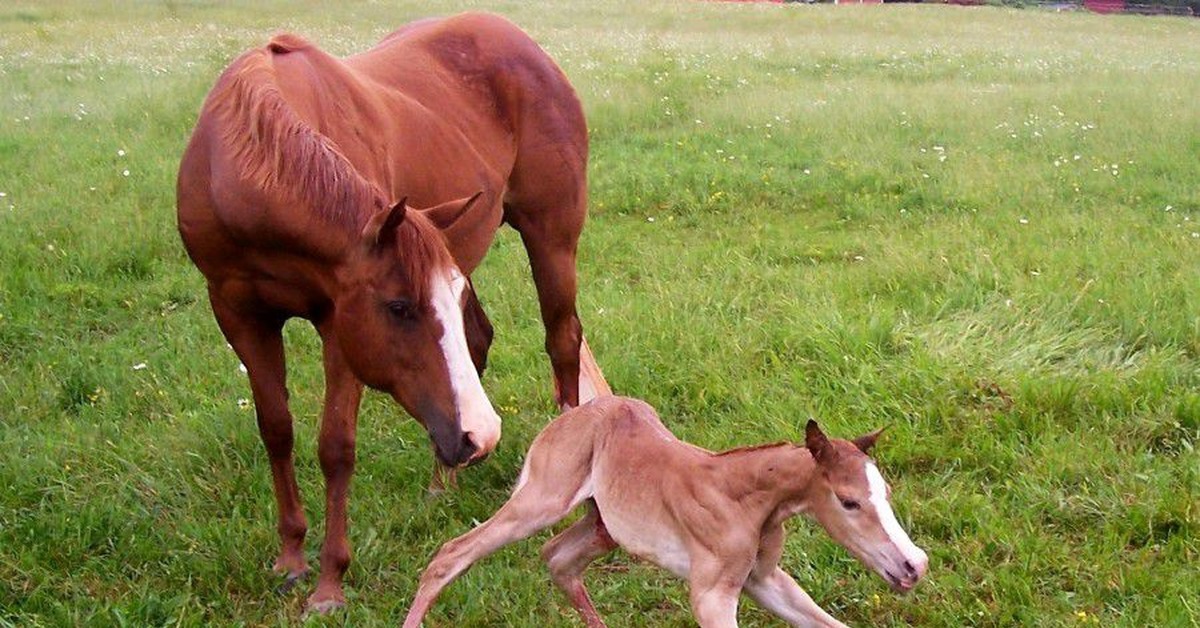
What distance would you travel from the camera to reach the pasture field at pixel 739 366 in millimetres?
3582

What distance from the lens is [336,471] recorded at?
12.0 ft

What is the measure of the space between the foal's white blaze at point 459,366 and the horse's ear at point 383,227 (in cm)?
17

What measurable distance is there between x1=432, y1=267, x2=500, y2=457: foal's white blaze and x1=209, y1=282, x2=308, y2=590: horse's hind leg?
85 centimetres

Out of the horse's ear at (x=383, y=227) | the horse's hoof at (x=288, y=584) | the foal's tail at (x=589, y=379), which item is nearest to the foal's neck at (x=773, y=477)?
the horse's ear at (x=383, y=227)

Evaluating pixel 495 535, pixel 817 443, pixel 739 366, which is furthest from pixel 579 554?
pixel 739 366

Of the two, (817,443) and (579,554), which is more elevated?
(817,443)

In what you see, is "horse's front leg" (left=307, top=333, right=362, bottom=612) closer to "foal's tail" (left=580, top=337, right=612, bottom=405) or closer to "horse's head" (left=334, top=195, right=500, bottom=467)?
"horse's head" (left=334, top=195, right=500, bottom=467)

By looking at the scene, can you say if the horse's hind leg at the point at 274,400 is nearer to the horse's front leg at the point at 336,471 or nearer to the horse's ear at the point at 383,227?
the horse's front leg at the point at 336,471

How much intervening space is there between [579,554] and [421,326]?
0.87 metres

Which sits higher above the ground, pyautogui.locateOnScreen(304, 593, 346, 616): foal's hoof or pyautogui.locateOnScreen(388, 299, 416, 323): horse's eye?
pyautogui.locateOnScreen(388, 299, 416, 323): horse's eye

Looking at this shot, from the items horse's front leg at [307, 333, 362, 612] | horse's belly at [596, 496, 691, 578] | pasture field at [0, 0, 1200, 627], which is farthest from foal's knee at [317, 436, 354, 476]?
horse's belly at [596, 496, 691, 578]

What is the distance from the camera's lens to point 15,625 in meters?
3.36

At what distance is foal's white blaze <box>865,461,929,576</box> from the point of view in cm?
270

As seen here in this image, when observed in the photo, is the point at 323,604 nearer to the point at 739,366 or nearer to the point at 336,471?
the point at 336,471
